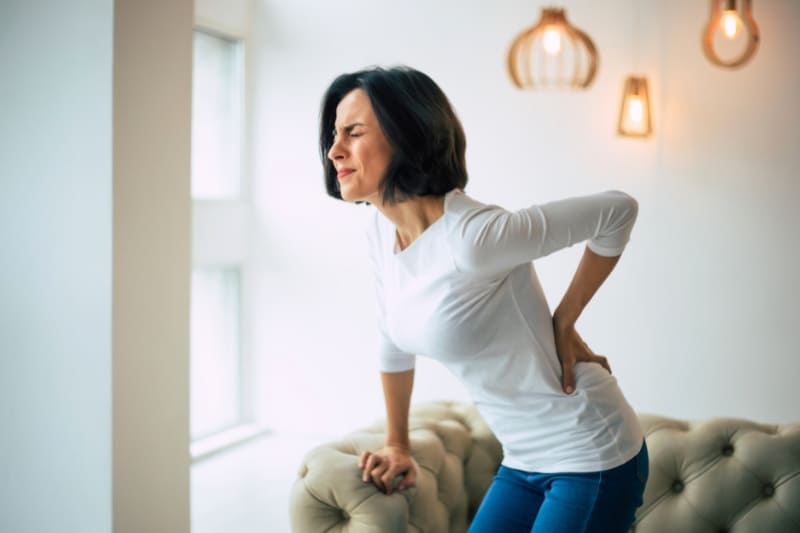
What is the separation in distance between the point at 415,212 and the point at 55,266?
0.85 m

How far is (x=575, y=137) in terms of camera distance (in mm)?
4754

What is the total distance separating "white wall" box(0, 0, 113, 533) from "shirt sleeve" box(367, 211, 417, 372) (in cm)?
56

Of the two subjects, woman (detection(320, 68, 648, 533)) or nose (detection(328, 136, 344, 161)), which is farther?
nose (detection(328, 136, 344, 161))

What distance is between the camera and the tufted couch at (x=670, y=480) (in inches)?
76.7

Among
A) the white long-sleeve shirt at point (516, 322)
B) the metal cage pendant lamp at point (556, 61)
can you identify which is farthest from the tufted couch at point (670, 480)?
the metal cage pendant lamp at point (556, 61)

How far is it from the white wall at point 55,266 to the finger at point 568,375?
0.96m

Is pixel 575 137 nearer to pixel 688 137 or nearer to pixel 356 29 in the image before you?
pixel 688 137

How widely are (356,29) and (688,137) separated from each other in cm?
202

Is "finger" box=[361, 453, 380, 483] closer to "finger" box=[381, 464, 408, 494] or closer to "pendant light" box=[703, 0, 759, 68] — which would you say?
"finger" box=[381, 464, 408, 494]

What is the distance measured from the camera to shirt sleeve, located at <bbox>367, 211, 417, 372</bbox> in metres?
1.86

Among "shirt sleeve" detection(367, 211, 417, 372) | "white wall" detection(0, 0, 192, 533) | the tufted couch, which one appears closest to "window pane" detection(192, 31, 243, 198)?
"white wall" detection(0, 0, 192, 533)

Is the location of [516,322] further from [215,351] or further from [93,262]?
[215,351]

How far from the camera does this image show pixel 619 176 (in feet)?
15.3

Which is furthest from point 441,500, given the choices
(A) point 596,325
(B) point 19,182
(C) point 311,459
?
(A) point 596,325
